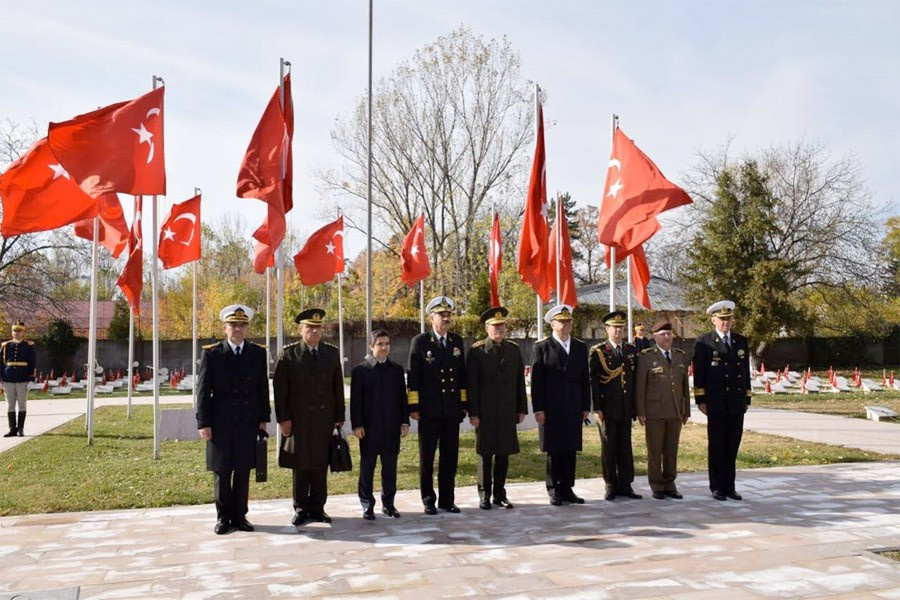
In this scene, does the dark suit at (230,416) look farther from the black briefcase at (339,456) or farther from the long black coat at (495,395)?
the long black coat at (495,395)

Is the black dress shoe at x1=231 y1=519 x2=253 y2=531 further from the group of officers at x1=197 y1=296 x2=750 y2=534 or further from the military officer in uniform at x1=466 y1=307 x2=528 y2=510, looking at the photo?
the military officer in uniform at x1=466 y1=307 x2=528 y2=510

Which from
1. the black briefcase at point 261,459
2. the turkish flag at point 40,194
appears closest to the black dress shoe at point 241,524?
the black briefcase at point 261,459

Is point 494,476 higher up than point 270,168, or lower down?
lower down

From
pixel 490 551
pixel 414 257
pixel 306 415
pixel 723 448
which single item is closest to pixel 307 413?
pixel 306 415

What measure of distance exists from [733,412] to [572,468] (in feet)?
5.59

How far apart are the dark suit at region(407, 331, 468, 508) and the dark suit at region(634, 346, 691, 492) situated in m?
1.94

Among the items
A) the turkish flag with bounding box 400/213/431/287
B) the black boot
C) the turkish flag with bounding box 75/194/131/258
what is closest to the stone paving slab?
the turkish flag with bounding box 75/194/131/258

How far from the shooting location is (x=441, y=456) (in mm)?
7512

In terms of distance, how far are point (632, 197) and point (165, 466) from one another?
6964 mm

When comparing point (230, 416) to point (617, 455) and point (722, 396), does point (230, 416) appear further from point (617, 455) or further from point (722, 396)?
point (722, 396)

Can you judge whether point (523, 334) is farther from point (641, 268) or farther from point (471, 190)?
point (641, 268)

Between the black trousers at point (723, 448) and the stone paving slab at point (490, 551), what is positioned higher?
the black trousers at point (723, 448)

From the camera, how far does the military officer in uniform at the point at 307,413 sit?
6.95 metres

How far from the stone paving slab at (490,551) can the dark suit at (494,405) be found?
346mm
